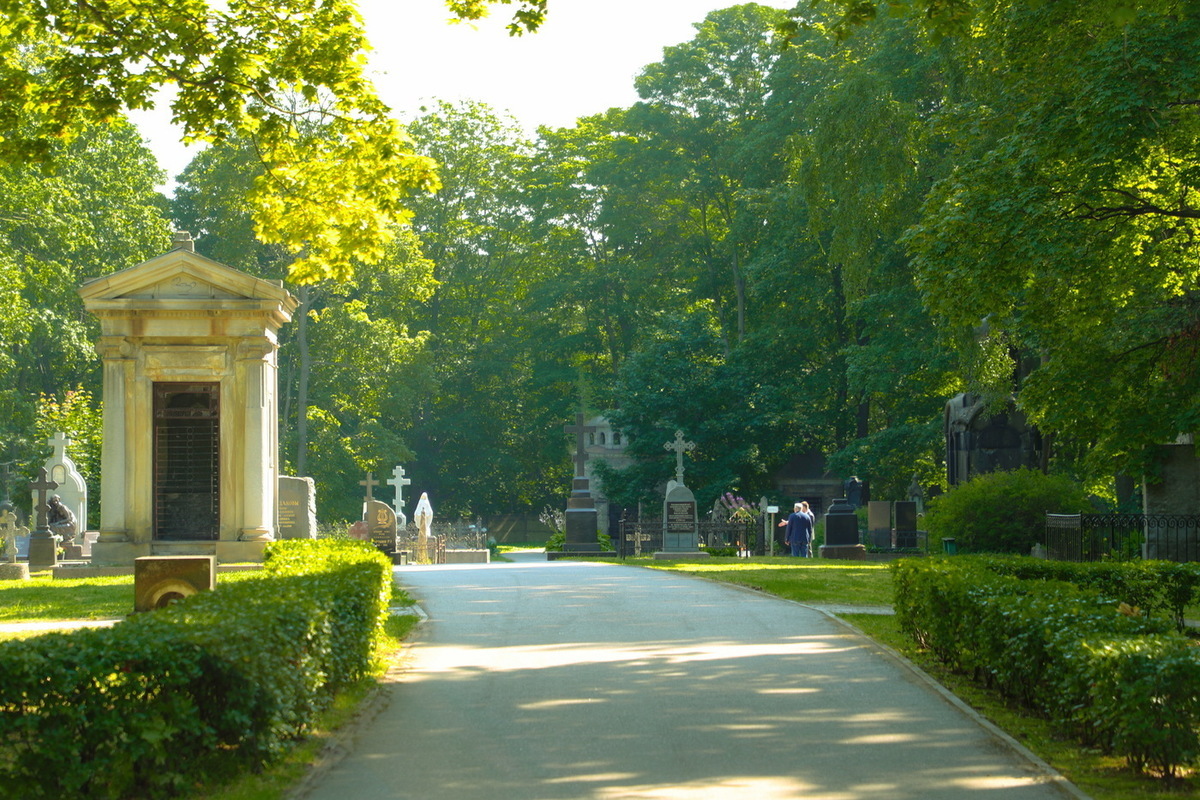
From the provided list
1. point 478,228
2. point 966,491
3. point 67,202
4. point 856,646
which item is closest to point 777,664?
point 856,646

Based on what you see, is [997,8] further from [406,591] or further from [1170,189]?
[406,591]

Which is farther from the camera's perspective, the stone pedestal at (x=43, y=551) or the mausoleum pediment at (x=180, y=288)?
the stone pedestal at (x=43, y=551)

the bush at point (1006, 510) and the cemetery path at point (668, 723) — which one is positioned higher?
the bush at point (1006, 510)

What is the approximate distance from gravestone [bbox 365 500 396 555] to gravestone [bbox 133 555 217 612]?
18.4 metres

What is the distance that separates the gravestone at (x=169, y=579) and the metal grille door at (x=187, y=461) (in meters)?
9.76

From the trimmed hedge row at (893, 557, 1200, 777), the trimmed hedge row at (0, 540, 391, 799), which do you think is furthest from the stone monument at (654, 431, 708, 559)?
the trimmed hedge row at (0, 540, 391, 799)

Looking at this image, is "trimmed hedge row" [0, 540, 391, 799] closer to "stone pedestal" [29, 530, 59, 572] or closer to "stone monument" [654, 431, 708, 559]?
"stone pedestal" [29, 530, 59, 572]

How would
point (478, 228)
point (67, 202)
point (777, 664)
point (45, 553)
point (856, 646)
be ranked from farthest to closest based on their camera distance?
point (478, 228) < point (67, 202) < point (45, 553) < point (856, 646) < point (777, 664)

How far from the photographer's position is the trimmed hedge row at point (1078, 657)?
624 cm


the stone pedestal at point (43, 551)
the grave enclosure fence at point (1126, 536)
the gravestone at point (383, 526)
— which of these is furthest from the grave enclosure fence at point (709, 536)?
the stone pedestal at point (43, 551)

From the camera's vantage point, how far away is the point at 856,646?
37.0 feet

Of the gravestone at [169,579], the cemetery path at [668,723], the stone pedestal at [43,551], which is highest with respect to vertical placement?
the gravestone at [169,579]

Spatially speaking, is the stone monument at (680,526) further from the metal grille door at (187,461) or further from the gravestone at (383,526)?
the metal grille door at (187,461)

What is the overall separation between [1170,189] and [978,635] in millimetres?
11494
